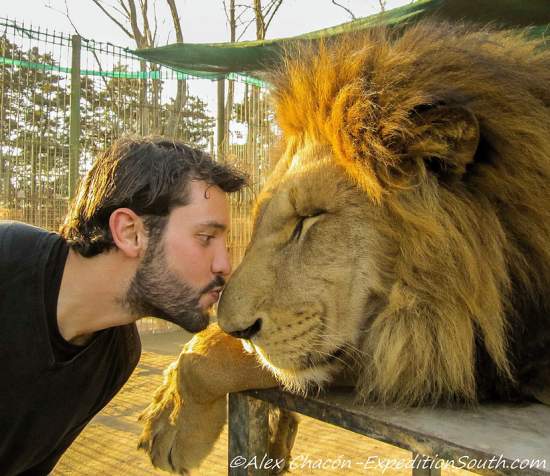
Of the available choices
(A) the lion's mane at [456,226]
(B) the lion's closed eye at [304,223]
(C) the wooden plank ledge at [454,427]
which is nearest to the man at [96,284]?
(B) the lion's closed eye at [304,223]

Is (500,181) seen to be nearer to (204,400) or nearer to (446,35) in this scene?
(446,35)

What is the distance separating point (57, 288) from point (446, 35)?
1.42m

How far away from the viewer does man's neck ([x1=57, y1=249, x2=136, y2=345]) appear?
1686mm

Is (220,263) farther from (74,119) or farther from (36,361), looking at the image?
(74,119)

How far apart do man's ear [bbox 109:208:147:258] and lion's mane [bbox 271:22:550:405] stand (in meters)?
0.81

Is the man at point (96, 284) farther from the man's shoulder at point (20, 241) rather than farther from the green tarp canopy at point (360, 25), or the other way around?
the green tarp canopy at point (360, 25)

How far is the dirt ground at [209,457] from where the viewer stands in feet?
10.1

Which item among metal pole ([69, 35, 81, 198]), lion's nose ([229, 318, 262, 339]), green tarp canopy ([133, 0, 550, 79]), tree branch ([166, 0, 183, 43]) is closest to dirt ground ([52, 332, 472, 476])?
lion's nose ([229, 318, 262, 339])

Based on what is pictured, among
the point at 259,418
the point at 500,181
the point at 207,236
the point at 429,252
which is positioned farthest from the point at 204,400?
the point at 500,181

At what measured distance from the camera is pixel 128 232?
1.77 metres

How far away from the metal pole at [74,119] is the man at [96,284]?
3012 mm

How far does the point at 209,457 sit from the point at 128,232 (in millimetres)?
2081

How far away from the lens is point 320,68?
57.4 inches

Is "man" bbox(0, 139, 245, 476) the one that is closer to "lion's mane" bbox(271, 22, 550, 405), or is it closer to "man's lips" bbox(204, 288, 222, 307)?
"man's lips" bbox(204, 288, 222, 307)
